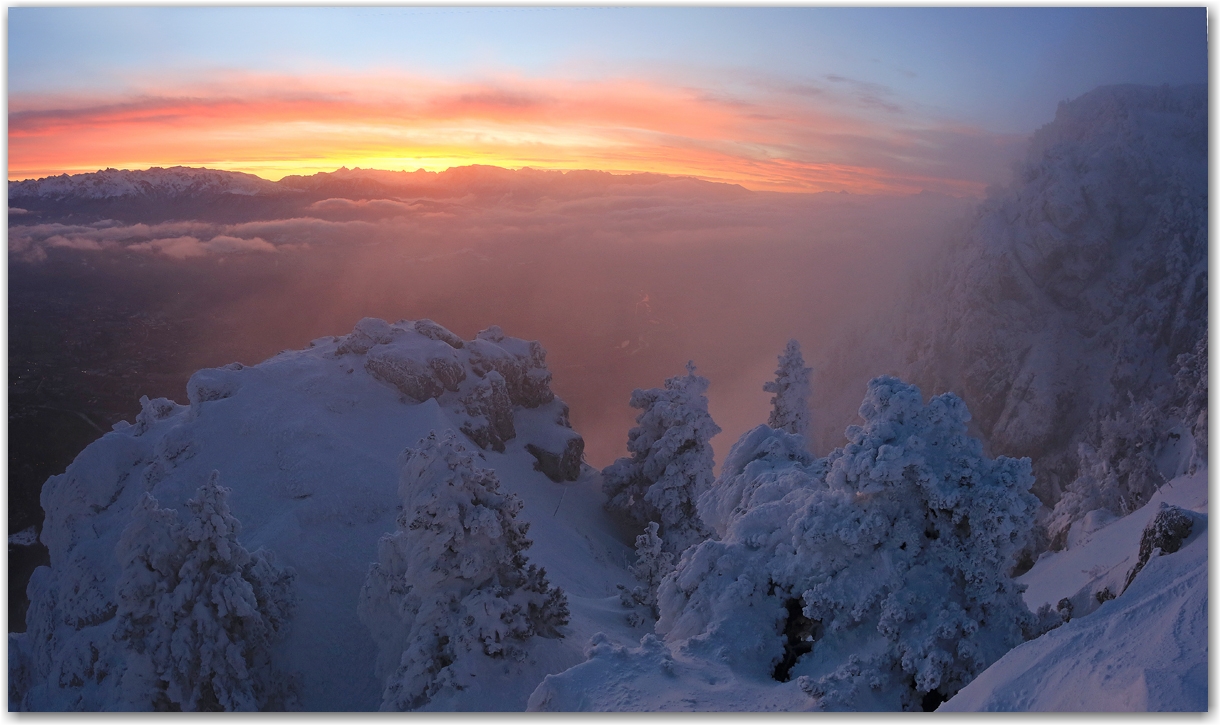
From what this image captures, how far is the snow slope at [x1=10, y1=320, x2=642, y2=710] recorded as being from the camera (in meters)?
17.9

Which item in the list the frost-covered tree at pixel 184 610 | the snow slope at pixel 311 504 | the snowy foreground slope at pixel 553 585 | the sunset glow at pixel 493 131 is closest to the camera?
the snowy foreground slope at pixel 553 585

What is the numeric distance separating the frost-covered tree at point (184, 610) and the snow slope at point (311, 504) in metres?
1.11

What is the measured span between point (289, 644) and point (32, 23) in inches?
547

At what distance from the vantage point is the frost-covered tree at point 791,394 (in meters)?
33.5

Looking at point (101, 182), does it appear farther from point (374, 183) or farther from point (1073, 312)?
point (1073, 312)

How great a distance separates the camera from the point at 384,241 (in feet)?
174

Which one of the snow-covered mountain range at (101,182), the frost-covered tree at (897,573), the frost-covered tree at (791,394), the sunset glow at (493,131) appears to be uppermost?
the sunset glow at (493,131)

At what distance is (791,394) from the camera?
3375 centimetres

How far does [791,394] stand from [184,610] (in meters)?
24.7

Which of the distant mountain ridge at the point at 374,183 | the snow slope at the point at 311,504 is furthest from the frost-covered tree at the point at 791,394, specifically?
the distant mountain ridge at the point at 374,183

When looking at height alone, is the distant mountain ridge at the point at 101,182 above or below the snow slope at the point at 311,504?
above

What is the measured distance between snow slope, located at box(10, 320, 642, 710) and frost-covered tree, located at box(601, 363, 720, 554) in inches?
92.8

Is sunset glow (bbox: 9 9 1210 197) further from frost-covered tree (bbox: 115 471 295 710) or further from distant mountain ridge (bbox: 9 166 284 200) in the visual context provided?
frost-covered tree (bbox: 115 471 295 710)

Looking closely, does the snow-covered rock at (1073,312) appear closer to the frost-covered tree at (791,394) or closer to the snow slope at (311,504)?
the frost-covered tree at (791,394)
